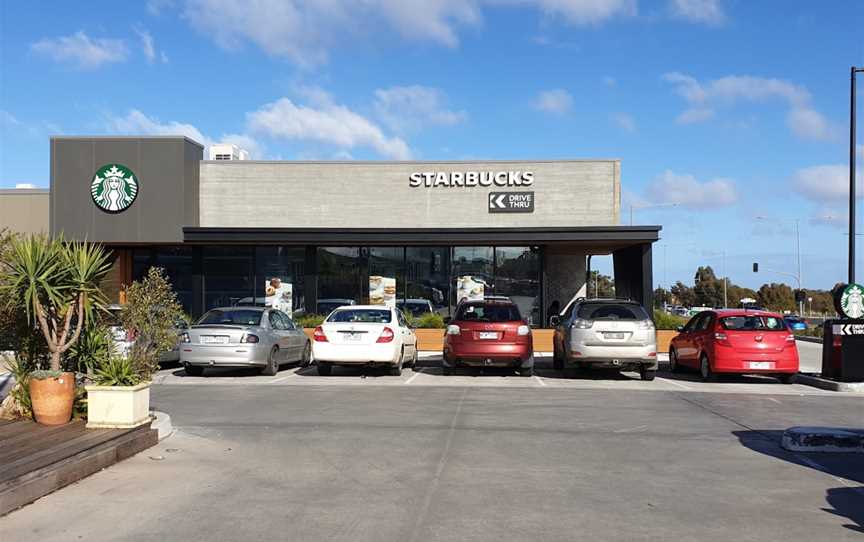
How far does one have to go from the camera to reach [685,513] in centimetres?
→ 651

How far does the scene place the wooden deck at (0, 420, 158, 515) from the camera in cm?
647

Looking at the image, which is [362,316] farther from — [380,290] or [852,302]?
[380,290]

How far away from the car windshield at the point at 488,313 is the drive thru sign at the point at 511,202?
441 inches

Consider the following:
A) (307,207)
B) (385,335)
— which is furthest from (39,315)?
(307,207)

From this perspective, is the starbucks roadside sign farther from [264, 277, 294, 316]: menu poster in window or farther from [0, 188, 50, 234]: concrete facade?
[0, 188, 50, 234]: concrete facade

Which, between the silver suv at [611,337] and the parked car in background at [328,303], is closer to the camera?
the silver suv at [611,337]

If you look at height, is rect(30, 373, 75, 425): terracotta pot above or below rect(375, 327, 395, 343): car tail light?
below

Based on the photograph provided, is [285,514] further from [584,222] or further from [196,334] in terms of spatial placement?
[584,222]

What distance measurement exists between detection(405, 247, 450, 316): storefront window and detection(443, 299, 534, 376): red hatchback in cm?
1184

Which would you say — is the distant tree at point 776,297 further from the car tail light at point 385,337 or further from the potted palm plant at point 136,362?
the potted palm plant at point 136,362

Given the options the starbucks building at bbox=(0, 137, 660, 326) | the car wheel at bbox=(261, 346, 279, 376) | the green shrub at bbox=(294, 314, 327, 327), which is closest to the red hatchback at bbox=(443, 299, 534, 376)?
the car wheel at bbox=(261, 346, 279, 376)

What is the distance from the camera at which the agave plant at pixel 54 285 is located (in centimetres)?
915

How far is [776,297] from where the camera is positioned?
353ft

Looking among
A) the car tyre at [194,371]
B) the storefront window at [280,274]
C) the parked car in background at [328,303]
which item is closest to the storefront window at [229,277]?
the storefront window at [280,274]
